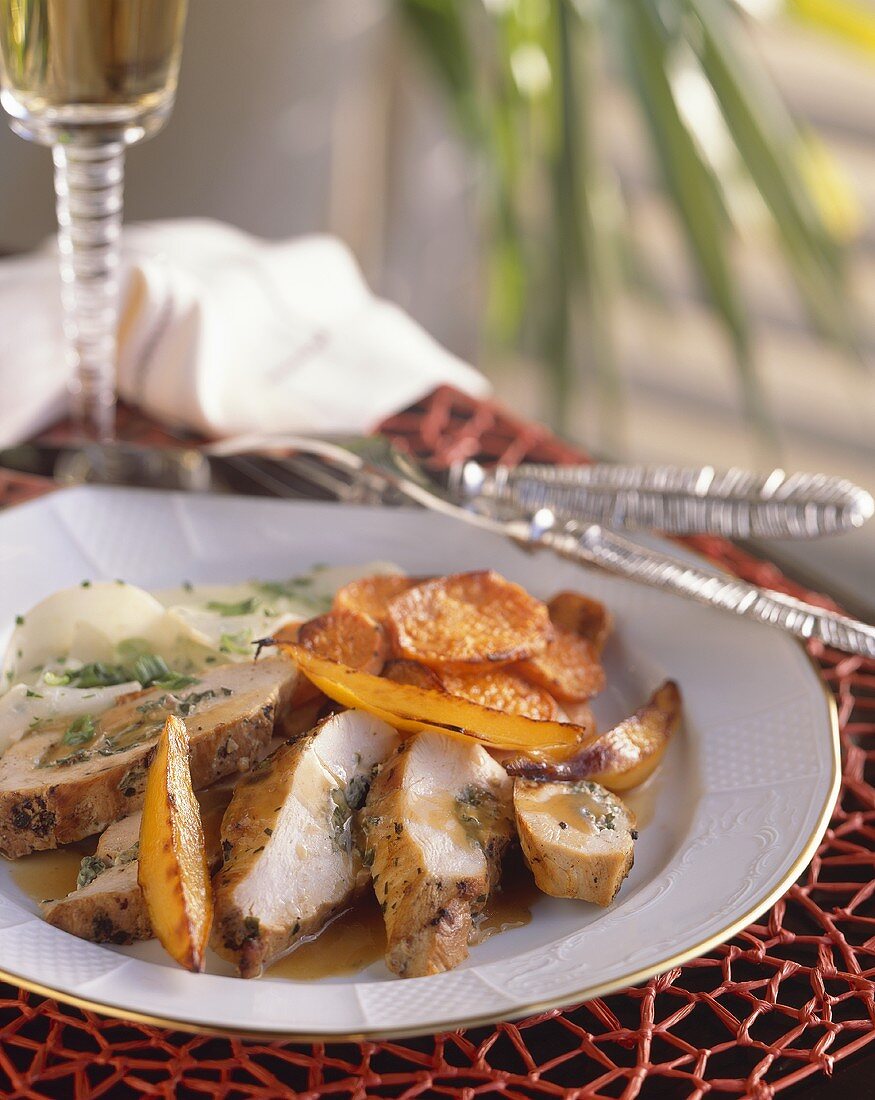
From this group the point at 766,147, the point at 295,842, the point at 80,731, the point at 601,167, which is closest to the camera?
the point at 295,842

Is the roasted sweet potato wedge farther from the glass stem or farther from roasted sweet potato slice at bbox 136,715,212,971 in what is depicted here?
the glass stem

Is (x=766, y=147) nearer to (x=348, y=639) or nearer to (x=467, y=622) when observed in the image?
(x=467, y=622)

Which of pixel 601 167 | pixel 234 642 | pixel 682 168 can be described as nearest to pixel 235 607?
pixel 234 642

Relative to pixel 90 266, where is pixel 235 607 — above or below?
below

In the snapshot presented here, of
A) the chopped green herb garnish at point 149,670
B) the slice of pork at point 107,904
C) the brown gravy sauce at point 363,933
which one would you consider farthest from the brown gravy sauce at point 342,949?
the chopped green herb garnish at point 149,670

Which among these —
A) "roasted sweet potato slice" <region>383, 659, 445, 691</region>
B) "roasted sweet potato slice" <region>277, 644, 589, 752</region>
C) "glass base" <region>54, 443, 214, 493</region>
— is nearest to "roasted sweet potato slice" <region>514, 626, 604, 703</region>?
"roasted sweet potato slice" <region>383, 659, 445, 691</region>

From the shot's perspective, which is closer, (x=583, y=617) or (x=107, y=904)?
(x=107, y=904)
